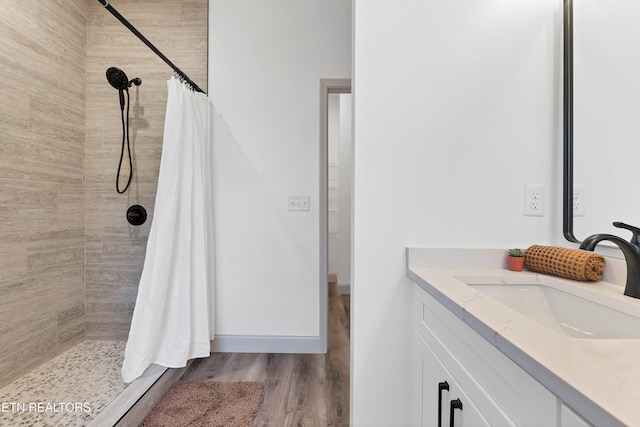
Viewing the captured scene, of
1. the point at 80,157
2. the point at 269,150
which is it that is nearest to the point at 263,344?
the point at 269,150

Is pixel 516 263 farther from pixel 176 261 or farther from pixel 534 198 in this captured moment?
pixel 176 261

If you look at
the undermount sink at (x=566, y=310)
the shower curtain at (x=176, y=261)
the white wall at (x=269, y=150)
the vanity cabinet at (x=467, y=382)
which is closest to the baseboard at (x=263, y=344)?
the white wall at (x=269, y=150)

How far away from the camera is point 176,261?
68.6 inches

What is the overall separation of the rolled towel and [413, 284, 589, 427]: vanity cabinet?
1.49ft

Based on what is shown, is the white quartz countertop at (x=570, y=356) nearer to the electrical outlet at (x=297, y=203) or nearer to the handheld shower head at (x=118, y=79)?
the electrical outlet at (x=297, y=203)

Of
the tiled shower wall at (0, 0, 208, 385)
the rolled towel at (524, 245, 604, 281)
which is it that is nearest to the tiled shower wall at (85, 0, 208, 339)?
the tiled shower wall at (0, 0, 208, 385)

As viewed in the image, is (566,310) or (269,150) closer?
(566,310)

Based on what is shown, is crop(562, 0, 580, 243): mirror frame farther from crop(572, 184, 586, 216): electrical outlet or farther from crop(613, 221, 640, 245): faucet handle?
crop(613, 221, 640, 245): faucet handle

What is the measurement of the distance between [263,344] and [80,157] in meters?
1.92

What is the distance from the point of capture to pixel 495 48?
3.83ft

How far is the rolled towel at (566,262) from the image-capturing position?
3.11 ft

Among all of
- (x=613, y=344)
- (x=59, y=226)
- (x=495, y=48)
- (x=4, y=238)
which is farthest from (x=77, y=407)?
(x=495, y=48)

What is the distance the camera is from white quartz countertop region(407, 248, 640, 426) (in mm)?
369

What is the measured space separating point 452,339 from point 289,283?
1.63 meters
